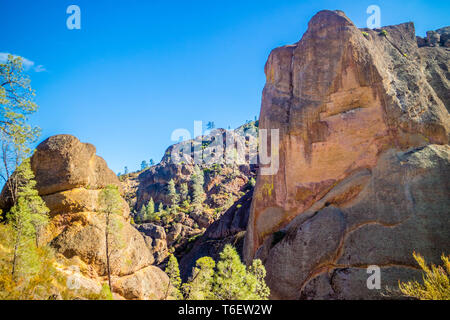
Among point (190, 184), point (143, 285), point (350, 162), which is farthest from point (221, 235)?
point (190, 184)

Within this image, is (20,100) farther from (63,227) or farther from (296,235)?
(296,235)

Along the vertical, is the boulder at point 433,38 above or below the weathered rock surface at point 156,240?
above

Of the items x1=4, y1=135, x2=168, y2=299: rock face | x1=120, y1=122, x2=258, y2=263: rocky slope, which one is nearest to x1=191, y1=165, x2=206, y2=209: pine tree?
x1=120, y1=122, x2=258, y2=263: rocky slope

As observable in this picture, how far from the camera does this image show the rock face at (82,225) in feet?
66.1

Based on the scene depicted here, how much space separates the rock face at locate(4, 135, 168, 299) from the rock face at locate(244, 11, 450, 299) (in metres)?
11.5

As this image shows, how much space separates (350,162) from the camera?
79.7 ft

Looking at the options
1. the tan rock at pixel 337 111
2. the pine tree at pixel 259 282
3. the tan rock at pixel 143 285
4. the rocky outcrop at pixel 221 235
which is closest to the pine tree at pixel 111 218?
the tan rock at pixel 143 285

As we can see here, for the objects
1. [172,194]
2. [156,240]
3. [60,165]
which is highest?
[60,165]

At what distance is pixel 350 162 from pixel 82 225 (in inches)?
937

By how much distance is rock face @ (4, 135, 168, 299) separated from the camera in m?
20.1

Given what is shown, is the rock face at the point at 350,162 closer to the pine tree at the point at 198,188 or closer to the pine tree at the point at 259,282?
the pine tree at the point at 259,282

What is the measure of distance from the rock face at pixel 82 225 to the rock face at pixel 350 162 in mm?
11515

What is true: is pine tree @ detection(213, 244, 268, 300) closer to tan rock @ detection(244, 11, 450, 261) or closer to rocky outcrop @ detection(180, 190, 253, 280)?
tan rock @ detection(244, 11, 450, 261)

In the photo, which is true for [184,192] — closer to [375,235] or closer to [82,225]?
[82,225]
